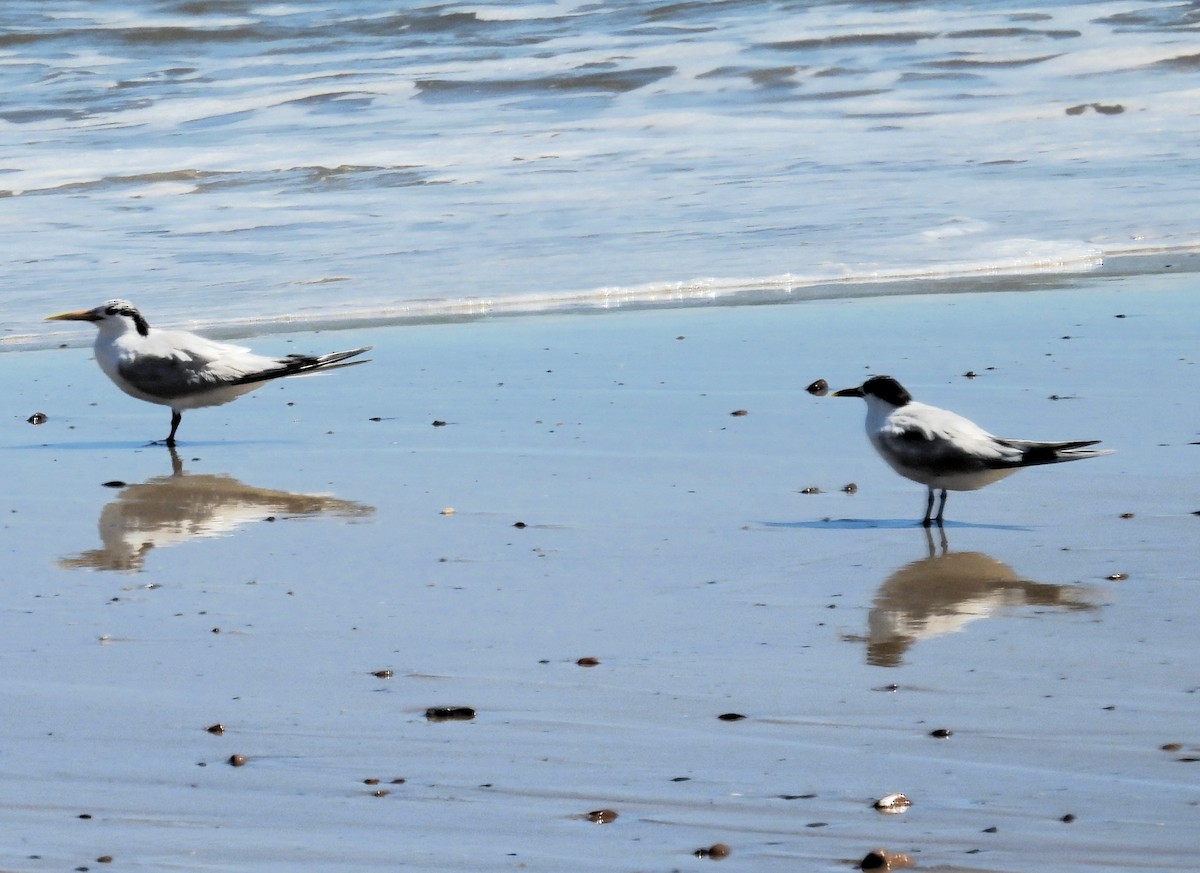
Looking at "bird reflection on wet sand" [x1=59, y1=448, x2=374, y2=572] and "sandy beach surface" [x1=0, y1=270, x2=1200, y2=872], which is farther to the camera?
"bird reflection on wet sand" [x1=59, y1=448, x2=374, y2=572]

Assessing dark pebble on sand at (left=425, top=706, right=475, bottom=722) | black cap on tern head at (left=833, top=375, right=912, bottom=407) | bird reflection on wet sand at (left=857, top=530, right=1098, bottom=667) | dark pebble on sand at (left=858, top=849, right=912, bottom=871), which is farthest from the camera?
black cap on tern head at (left=833, top=375, right=912, bottom=407)

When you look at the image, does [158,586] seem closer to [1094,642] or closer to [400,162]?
[1094,642]

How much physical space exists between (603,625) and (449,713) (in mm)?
761

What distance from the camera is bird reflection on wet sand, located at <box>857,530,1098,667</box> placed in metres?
4.37

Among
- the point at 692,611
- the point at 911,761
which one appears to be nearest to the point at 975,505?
the point at 692,611

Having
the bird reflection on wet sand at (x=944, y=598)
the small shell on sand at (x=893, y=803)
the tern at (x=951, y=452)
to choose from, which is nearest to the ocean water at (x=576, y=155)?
the tern at (x=951, y=452)

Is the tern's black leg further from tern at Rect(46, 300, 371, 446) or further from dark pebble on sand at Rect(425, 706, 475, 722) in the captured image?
dark pebble on sand at Rect(425, 706, 475, 722)

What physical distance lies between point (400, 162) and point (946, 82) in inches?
264

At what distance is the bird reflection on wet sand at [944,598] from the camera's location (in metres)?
4.37

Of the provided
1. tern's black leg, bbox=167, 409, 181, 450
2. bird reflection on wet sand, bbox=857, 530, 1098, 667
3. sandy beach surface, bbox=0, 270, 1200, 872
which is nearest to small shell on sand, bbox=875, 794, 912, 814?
sandy beach surface, bbox=0, 270, 1200, 872

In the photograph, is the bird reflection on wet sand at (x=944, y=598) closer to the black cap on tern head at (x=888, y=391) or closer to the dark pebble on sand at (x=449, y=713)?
the black cap on tern head at (x=888, y=391)

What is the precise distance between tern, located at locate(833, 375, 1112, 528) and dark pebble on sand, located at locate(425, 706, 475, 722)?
86.3 inches

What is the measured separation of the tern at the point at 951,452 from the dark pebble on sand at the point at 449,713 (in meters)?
2.19

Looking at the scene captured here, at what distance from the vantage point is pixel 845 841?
310 centimetres
